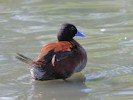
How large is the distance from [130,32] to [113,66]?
176 cm

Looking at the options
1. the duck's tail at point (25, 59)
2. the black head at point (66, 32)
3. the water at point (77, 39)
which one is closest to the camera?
the water at point (77, 39)

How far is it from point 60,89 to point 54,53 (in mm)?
450

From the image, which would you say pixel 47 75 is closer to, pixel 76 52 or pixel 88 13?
pixel 76 52

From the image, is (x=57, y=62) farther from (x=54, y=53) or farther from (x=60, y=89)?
(x=60, y=89)

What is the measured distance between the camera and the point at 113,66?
305 inches

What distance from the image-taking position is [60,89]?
7062 mm

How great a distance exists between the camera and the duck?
23.3ft

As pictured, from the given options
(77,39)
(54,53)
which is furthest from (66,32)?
(77,39)

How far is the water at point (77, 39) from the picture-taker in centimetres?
688

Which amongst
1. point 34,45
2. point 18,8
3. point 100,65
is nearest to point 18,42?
point 34,45

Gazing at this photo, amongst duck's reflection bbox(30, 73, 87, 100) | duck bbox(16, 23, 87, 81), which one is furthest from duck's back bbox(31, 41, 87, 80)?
duck's reflection bbox(30, 73, 87, 100)

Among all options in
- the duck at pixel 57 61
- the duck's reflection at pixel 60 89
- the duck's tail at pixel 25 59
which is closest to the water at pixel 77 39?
the duck's reflection at pixel 60 89

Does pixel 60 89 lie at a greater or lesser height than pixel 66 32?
lesser

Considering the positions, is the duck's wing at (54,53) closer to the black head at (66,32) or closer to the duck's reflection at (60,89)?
the duck's reflection at (60,89)
